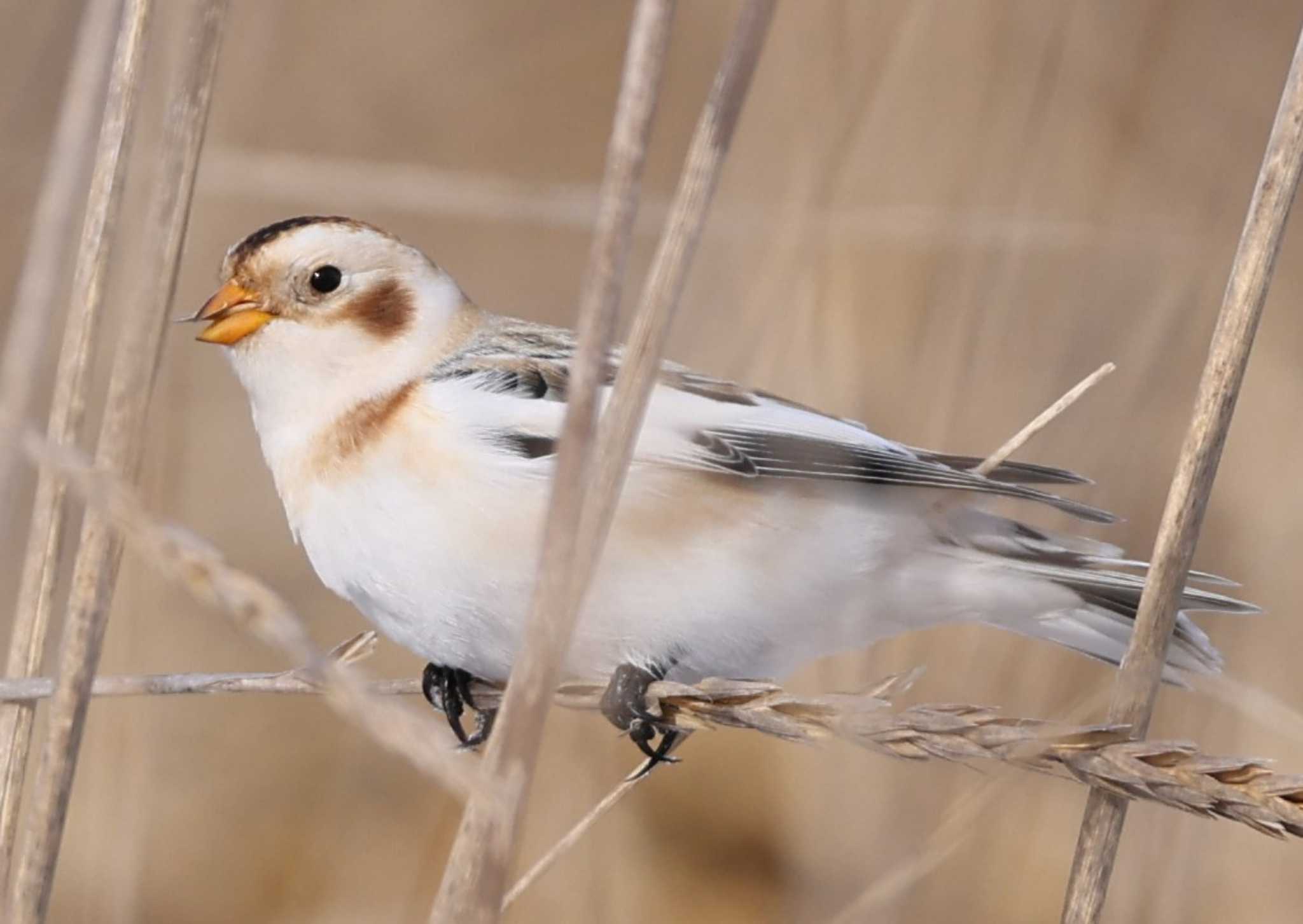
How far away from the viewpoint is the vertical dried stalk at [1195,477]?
49.6 inches

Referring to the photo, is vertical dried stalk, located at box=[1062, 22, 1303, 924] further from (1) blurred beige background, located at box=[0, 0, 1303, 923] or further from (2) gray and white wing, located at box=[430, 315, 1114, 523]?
(2) gray and white wing, located at box=[430, 315, 1114, 523]

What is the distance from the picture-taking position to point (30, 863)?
4.03 feet

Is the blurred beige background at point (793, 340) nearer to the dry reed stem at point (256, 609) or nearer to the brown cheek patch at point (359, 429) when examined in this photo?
the brown cheek patch at point (359, 429)

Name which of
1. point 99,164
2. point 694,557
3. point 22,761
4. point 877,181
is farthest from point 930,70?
point 22,761

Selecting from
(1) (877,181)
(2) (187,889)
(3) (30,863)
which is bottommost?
(2) (187,889)

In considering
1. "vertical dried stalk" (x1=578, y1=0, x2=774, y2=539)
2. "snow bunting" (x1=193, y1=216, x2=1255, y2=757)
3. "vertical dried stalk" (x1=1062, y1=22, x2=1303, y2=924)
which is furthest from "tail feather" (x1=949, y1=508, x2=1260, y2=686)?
"vertical dried stalk" (x1=578, y1=0, x2=774, y2=539)

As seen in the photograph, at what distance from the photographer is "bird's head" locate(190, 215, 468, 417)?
1859 millimetres

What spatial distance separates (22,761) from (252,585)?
722 millimetres

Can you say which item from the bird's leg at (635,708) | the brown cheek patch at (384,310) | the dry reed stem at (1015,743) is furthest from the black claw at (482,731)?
the dry reed stem at (1015,743)

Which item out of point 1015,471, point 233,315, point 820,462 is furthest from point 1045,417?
point 233,315

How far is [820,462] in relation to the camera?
1.82 meters

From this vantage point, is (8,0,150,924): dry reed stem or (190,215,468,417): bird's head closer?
(8,0,150,924): dry reed stem

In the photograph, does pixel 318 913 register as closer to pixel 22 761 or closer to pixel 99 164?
pixel 22 761

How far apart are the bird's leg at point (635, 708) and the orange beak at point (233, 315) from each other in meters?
0.61
